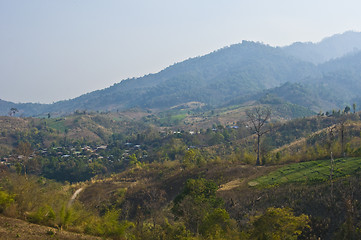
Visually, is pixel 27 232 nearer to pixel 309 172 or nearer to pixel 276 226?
pixel 276 226

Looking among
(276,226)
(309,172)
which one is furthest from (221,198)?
(309,172)

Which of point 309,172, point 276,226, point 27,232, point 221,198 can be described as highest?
point 27,232

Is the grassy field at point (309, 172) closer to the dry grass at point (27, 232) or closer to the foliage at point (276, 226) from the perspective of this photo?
the foliage at point (276, 226)

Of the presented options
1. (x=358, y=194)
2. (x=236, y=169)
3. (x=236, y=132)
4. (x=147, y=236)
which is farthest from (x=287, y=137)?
(x=147, y=236)

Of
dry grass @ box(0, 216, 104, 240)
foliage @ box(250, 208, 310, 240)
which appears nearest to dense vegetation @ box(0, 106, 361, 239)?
foliage @ box(250, 208, 310, 240)

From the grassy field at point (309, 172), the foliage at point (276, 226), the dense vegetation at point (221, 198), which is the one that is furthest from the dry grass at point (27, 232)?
the grassy field at point (309, 172)

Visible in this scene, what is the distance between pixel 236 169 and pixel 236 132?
70668mm

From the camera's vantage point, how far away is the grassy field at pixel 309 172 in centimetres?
2925

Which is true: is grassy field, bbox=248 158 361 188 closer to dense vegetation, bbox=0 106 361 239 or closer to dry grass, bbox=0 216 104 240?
dense vegetation, bbox=0 106 361 239

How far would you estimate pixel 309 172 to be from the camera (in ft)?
105

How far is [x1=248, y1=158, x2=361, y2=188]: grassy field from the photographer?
29.2 metres

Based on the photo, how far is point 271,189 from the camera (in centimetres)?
3016

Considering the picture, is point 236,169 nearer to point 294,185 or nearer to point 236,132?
point 294,185

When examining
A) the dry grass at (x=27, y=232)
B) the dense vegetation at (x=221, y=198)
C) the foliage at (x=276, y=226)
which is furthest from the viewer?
the dense vegetation at (x=221, y=198)
